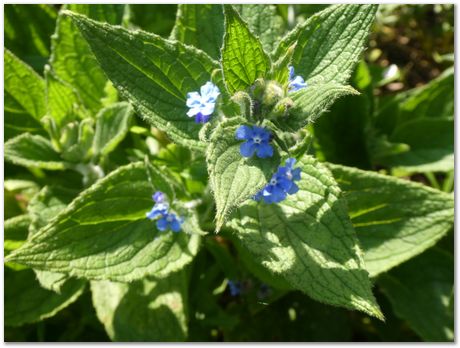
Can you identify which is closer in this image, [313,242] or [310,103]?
[310,103]

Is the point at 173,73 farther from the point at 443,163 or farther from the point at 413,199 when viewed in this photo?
the point at 443,163

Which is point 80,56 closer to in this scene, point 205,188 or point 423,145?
point 205,188

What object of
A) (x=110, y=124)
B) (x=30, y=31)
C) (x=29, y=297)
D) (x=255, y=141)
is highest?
(x=255, y=141)

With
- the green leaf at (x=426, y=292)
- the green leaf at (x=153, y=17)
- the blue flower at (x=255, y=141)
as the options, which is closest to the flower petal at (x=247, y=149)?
the blue flower at (x=255, y=141)

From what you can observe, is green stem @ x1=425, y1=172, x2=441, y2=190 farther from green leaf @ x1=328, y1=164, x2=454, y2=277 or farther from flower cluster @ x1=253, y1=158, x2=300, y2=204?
flower cluster @ x1=253, y1=158, x2=300, y2=204

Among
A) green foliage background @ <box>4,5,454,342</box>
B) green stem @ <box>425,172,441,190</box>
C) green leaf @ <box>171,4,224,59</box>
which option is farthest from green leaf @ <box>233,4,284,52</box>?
green stem @ <box>425,172,441,190</box>

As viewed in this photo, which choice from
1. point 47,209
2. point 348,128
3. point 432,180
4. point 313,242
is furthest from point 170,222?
point 432,180

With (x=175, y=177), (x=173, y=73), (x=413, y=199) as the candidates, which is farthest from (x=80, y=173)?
(x=413, y=199)

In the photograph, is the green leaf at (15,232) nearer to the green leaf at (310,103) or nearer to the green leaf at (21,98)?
the green leaf at (21,98)
